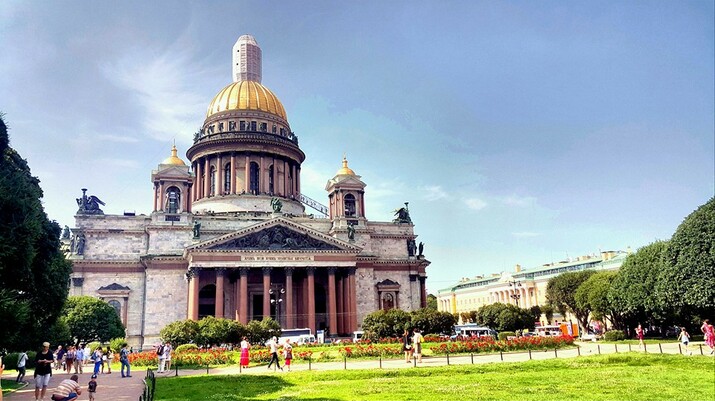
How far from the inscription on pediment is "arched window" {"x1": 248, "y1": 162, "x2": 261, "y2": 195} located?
558 inches

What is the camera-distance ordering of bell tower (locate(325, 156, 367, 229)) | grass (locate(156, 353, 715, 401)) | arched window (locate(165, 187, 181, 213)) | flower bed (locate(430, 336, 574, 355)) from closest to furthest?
1. grass (locate(156, 353, 715, 401))
2. flower bed (locate(430, 336, 574, 355))
3. arched window (locate(165, 187, 181, 213))
4. bell tower (locate(325, 156, 367, 229))

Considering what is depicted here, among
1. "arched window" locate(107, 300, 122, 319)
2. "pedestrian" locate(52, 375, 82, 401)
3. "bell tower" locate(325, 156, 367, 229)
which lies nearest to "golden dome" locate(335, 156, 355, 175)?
"bell tower" locate(325, 156, 367, 229)

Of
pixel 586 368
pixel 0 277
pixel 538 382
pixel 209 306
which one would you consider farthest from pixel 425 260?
pixel 0 277

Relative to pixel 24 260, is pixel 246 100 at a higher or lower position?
higher

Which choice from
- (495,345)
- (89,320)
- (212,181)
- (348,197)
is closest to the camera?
(495,345)

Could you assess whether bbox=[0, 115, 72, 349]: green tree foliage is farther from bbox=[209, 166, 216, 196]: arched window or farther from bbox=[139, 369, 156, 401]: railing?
bbox=[209, 166, 216, 196]: arched window

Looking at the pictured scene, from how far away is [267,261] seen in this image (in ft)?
189

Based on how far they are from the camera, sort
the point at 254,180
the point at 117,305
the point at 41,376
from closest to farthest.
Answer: the point at 41,376 → the point at 117,305 → the point at 254,180

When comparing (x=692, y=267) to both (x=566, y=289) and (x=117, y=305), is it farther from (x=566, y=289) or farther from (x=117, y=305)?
(x=117, y=305)

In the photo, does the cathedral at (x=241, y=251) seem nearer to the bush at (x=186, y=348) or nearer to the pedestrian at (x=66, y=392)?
the bush at (x=186, y=348)

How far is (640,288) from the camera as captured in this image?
48812 millimetres

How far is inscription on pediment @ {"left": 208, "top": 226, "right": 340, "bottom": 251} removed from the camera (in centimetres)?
5728

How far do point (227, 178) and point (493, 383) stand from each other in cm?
5515

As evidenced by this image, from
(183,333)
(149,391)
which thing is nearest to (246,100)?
(183,333)
